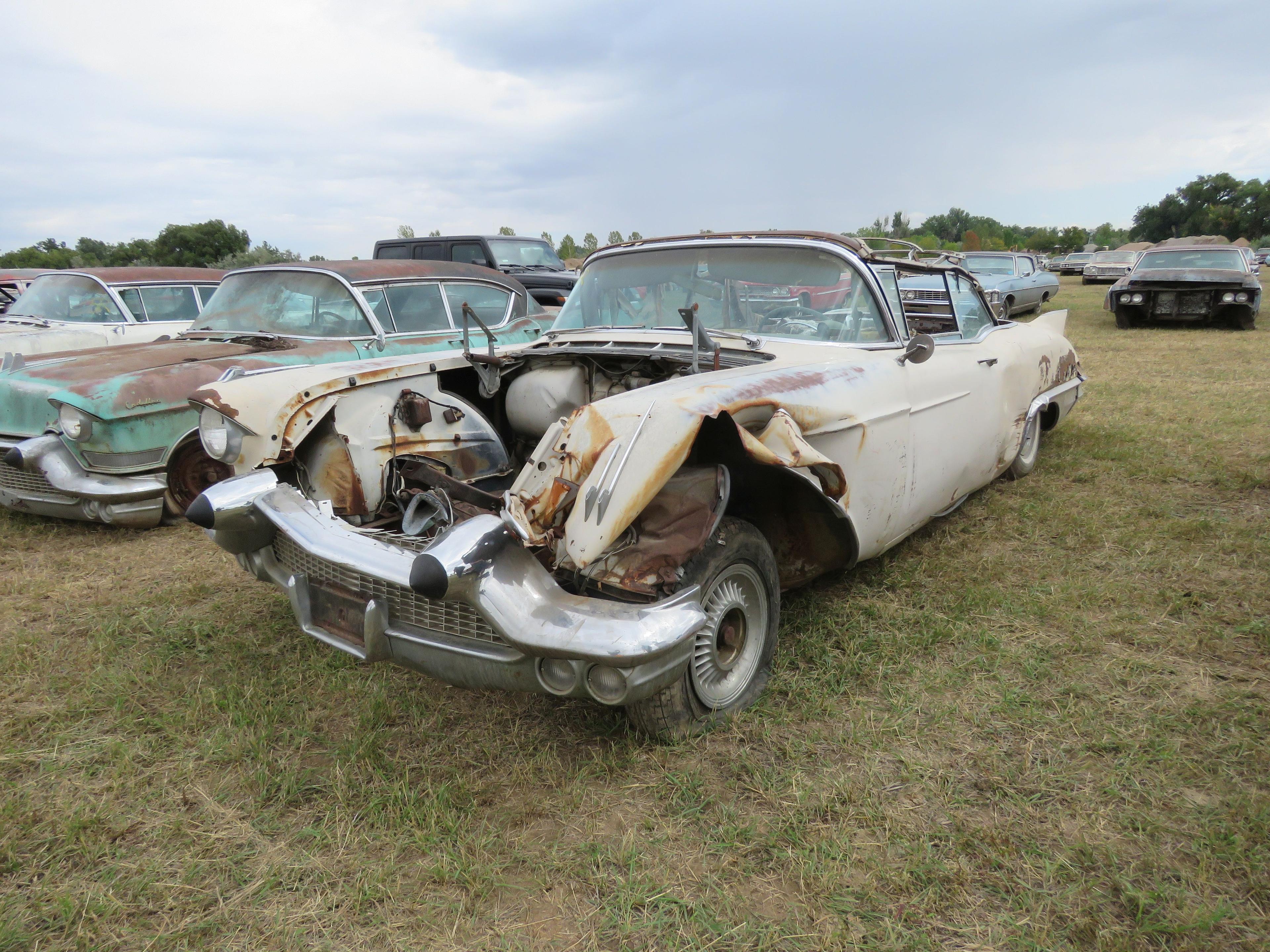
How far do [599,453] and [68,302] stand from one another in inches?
315

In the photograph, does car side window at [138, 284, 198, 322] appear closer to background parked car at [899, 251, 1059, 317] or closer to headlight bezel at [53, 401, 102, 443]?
headlight bezel at [53, 401, 102, 443]

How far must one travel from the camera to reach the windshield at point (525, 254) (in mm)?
12070

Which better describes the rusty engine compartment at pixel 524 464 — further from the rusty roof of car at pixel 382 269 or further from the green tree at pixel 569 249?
the green tree at pixel 569 249

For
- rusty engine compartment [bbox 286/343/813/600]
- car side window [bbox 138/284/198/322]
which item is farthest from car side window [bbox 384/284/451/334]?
car side window [bbox 138/284/198/322]

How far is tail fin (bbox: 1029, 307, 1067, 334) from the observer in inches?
215

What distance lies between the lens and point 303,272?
5812 mm

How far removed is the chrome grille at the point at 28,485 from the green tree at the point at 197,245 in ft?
112

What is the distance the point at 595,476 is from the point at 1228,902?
1.85 meters

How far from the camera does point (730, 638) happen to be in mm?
2648

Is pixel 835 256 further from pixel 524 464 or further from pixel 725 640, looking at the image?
pixel 725 640

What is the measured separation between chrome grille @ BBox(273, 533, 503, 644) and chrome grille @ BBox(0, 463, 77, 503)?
9.36 ft

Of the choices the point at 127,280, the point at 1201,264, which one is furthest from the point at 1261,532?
the point at 1201,264

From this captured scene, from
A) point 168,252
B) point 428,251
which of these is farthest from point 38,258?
point 428,251

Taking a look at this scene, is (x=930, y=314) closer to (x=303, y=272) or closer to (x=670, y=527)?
(x=670, y=527)
